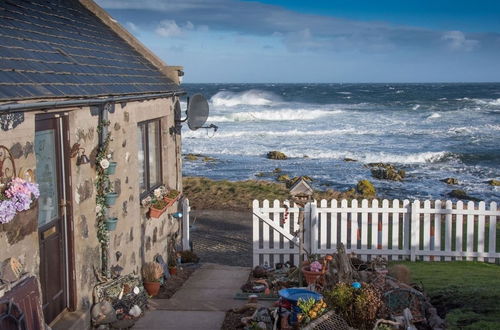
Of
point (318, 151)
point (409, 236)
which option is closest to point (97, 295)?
point (409, 236)

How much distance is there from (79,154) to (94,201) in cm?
78

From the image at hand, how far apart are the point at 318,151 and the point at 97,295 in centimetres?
2516

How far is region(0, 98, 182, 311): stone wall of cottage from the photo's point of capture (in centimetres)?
546

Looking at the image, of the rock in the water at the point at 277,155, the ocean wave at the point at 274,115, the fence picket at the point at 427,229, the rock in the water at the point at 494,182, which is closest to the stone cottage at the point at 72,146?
the fence picket at the point at 427,229

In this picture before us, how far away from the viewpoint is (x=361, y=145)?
34.1 meters

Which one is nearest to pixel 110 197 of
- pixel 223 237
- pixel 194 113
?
pixel 194 113

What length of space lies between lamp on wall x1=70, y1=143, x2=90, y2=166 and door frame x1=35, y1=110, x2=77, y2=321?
0.17 feet

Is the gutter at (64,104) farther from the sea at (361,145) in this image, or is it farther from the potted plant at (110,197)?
the sea at (361,145)

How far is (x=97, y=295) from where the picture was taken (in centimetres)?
735

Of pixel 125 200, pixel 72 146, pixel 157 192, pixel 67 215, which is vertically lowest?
pixel 157 192

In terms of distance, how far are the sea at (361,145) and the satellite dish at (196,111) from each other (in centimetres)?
980

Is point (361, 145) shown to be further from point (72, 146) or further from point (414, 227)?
point (72, 146)

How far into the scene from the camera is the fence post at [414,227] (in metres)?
10.3

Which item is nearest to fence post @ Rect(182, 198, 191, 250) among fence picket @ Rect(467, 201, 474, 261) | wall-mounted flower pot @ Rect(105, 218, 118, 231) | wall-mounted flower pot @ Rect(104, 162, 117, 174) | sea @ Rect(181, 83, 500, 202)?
wall-mounted flower pot @ Rect(105, 218, 118, 231)
